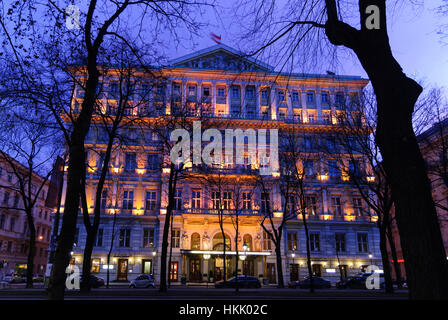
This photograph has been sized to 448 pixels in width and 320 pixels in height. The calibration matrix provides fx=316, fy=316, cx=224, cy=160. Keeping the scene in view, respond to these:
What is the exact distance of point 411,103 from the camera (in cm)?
552

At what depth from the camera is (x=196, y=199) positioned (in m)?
45.4

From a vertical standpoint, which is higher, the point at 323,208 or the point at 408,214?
the point at 323,208

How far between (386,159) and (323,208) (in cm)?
4441

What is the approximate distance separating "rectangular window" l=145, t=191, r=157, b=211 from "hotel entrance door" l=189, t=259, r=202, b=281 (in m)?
9.36

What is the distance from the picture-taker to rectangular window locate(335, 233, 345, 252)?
46.2m

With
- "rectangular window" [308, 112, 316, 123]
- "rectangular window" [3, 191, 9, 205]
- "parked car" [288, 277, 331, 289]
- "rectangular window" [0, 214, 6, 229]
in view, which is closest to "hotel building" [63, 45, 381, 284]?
"rectangular window" [308, 112, 316, 123]

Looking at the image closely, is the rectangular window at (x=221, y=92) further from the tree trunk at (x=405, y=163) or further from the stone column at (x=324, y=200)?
the tree trunk at (x=405, y=163)

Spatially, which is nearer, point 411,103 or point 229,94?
point 411,103

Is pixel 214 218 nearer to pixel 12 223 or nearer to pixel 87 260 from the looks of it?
pixel 87 260

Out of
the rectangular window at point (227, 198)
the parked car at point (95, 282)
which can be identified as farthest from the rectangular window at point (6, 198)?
the rectangular window at point (227, 198)

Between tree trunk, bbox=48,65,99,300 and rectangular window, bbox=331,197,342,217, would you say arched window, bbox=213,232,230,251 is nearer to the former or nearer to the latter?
rectangular window, bbox=331,197,342,217

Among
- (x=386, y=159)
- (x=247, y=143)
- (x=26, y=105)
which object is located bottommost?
(x=386, y=159)
